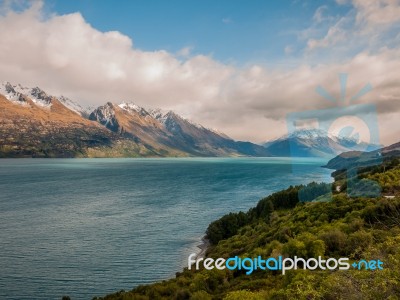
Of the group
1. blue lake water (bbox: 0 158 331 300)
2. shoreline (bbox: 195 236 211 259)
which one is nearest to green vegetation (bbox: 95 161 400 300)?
shoreline (bbox: 195 236 211 259)

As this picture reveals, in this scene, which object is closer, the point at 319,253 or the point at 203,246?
the point at 319,253

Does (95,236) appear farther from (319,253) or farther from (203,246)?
(319,253)

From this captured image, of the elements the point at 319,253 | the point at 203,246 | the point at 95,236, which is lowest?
the point at 203,246

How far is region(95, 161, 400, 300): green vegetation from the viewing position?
18.1 m

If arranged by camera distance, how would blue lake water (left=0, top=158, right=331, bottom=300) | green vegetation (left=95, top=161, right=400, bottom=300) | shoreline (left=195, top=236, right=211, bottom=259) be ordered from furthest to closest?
shoreline (left=195, top=236, right=211, bottom=259) → blue lake water (left=0, top=158, right=331, bottom=300) → green vegetation (left=95, top=161, right=400, bottom=300)

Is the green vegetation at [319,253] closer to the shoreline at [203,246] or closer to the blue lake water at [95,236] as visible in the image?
the shoreline at [203,246]

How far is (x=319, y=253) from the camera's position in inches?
1554

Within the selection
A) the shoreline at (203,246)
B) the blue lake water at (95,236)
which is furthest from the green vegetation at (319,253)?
the blue lake water at (95,236)

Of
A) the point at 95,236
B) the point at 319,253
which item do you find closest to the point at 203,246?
the point at 95,236

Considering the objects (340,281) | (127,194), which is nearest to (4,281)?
(340,281)

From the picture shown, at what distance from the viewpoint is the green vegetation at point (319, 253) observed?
18.1 meters

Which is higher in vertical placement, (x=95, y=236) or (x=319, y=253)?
(x=319, y=253)

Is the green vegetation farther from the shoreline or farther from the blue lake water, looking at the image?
the blue lake water

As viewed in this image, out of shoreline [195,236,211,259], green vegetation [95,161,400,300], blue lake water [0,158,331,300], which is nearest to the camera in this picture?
green vegetation [95,161,400,300]
